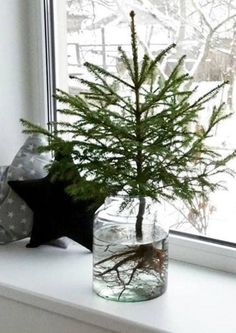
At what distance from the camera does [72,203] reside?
4.59 feet

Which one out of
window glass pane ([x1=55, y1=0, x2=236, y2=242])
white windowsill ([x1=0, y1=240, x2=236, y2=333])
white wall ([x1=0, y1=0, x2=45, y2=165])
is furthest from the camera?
white wall ([x1=0, y1=0, x2=45, y2=165])

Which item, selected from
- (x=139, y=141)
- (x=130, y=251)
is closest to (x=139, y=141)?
(x=139, y=141)

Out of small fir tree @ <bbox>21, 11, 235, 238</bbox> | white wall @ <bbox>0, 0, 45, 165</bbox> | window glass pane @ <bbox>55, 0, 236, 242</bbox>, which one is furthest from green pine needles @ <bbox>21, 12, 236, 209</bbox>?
white wall @ <bbox>0, 0, 45, 165</bbox>

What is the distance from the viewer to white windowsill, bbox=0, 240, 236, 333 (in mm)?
1134

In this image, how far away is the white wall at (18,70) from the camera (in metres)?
1.58

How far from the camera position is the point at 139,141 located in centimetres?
114

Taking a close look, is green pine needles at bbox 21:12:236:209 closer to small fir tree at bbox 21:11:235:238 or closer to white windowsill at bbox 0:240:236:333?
small fir tree at bbox 21:11:235:238

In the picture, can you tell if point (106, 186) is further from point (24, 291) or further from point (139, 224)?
point (24, 291)

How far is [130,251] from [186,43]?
1.65 ft

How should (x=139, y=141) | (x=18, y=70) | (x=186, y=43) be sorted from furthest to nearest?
(x=18, y=70) < (x=186, y=43) < (x=139, y=141)

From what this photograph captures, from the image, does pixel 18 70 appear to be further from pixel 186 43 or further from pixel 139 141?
pixel 139 141

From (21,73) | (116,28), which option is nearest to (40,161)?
(21,73)

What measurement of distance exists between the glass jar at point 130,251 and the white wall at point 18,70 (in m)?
0.48

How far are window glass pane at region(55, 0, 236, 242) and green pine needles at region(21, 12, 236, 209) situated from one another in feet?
0.57
